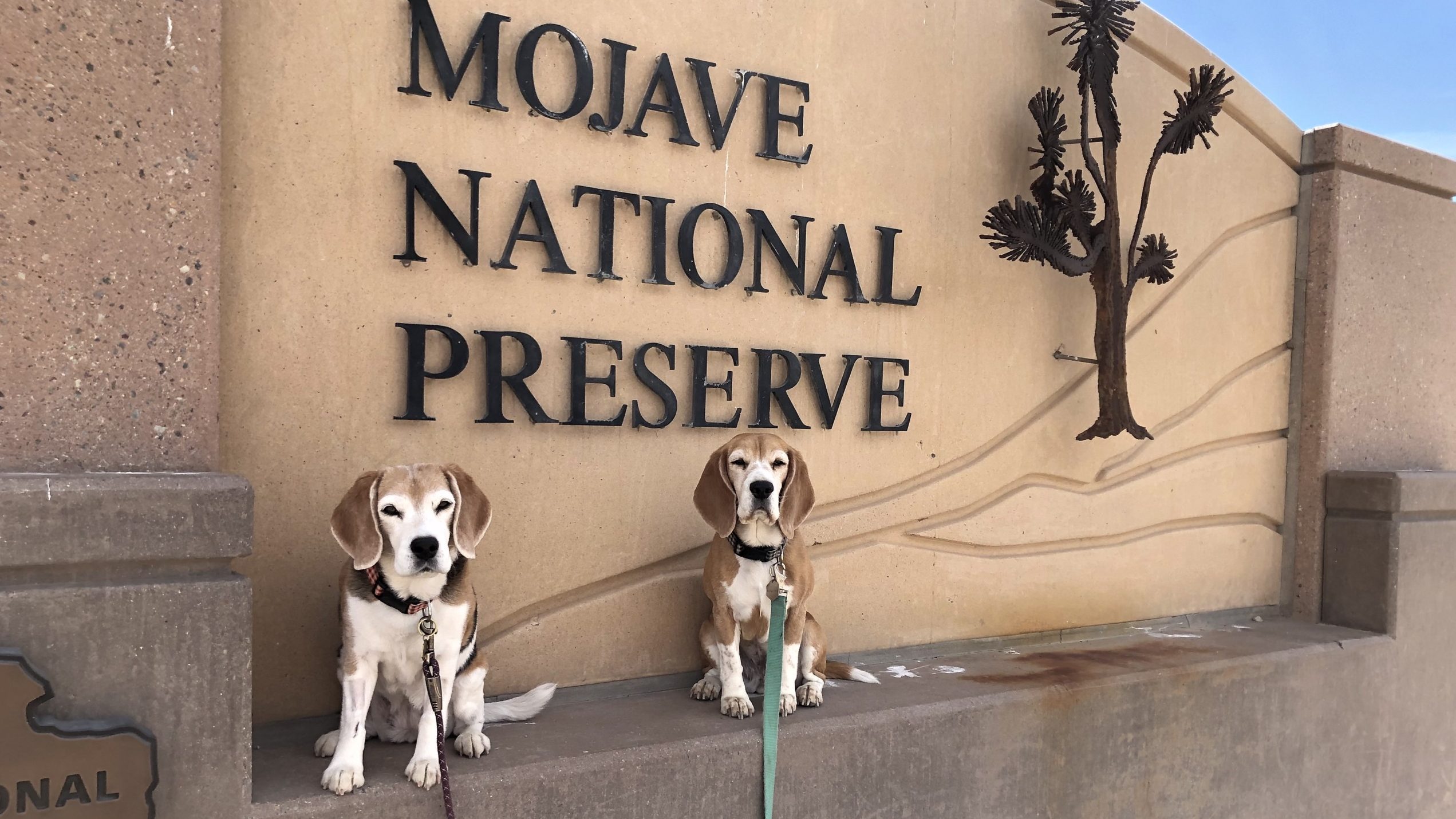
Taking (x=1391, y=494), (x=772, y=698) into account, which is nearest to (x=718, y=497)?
(x=772, y=698)

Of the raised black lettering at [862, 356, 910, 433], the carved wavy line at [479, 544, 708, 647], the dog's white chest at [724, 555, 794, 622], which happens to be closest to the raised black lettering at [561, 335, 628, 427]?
the carved wavy line at [479, 544, 708, 647]

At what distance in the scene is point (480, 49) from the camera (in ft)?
10.5

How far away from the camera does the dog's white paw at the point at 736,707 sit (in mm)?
3287

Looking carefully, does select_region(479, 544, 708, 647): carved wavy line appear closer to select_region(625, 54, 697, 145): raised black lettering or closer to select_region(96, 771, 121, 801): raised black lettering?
select_region(96, 771, 121, 801): raised black lettering

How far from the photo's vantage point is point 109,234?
228 cm

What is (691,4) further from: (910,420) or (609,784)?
(609,784)

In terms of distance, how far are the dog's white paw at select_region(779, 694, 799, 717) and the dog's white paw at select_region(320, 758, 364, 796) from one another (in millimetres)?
1344

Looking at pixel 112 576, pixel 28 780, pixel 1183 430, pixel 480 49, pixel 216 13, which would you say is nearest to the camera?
pixel 28 780

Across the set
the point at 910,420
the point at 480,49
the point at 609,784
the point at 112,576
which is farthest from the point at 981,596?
the point at 112,576

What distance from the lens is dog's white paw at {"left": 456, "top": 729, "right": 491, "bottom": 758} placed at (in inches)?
110

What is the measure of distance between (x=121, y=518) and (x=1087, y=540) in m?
4.12

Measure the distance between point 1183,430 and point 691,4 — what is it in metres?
3.37

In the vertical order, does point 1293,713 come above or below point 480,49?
below

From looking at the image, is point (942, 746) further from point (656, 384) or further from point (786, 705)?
point (656, 384)
